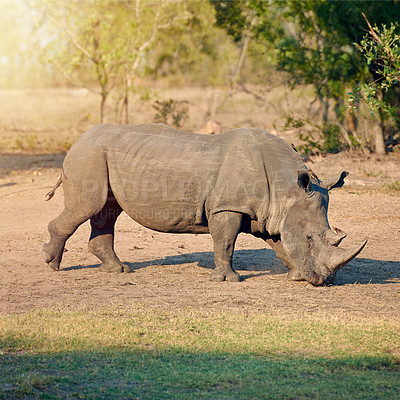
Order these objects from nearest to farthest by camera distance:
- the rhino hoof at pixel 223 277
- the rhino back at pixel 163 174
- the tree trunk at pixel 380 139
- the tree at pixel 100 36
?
the rhino back at pixel 163 174
the rhino hoof at pixel 223 277
the tree trunk at pixel 380 139
the tree at pixel 100 36

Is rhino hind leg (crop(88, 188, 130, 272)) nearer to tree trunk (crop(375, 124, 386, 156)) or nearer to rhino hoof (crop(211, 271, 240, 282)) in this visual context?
Answer: rhino hoof (crop(211, 271, 240, 282))

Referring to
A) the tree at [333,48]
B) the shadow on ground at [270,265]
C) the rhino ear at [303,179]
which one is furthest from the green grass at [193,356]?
the tree at [333,48]

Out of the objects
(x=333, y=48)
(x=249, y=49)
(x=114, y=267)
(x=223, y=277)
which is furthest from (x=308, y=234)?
(x=249, y=49)

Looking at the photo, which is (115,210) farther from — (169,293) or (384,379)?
(384,379)

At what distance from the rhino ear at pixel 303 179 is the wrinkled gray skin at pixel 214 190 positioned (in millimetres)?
12

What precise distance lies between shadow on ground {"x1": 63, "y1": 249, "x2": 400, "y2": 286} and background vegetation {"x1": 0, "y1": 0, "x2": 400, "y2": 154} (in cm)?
214

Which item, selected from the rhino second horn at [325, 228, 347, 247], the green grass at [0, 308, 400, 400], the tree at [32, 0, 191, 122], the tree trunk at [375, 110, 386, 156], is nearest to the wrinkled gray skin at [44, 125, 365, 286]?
the rhino second horn at [325, 228, 347, 247]

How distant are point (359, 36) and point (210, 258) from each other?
9130 mm

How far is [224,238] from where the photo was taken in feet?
23.6

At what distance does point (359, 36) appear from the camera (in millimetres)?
15570

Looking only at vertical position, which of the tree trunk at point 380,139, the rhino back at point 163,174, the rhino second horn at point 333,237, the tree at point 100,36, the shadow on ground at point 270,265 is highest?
the tree at point 100,36

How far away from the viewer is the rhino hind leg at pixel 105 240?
25.8 feet

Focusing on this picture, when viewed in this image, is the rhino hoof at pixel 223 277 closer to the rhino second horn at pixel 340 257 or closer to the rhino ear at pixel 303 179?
the rhino second horn at pixel 340 257

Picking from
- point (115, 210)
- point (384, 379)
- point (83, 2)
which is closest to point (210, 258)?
point (115, 210)
